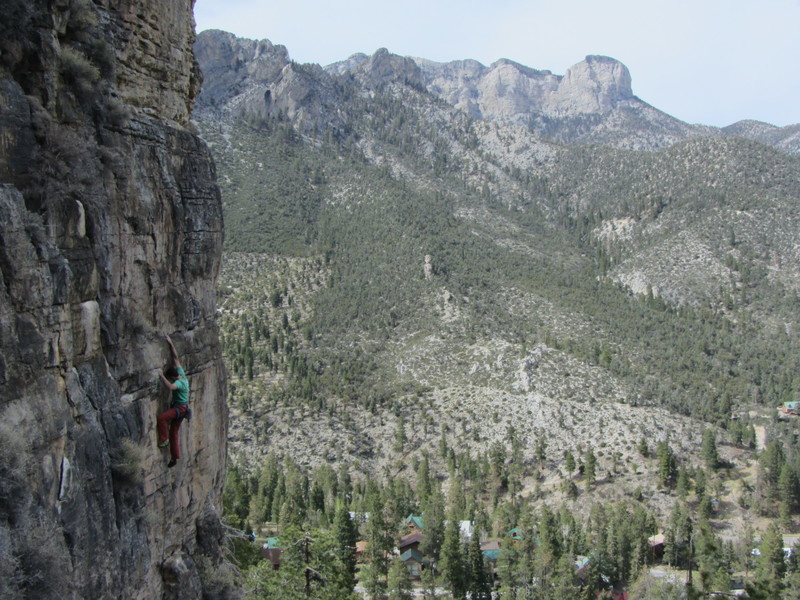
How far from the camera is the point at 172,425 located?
12891 millimetres

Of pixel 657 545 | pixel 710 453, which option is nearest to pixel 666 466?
pixel 710 453

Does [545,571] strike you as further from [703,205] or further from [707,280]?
[703,205]

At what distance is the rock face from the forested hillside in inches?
518

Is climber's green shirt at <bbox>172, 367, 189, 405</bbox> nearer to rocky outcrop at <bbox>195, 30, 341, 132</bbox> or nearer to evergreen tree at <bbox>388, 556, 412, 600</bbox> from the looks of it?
evergreen tree at <bbox>388, 556, 412, 600</bbox>

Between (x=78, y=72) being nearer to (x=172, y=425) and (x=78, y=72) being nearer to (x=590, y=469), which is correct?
(x=172, y=425)

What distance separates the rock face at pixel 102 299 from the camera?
887cm

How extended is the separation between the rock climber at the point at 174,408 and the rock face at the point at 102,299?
0.22 meters

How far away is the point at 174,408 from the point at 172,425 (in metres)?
0.46

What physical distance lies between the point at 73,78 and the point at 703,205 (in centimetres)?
12576

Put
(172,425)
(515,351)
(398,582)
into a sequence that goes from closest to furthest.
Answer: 1. (172,425)
2. (398,582)
3. (515,351)

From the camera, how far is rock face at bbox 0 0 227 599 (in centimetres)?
887

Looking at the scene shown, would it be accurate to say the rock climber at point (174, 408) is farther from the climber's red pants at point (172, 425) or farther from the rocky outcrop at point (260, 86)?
the rocky outcrop at point (260, 86)

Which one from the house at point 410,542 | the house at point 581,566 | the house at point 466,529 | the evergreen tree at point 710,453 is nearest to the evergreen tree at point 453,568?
the house at point 466,529

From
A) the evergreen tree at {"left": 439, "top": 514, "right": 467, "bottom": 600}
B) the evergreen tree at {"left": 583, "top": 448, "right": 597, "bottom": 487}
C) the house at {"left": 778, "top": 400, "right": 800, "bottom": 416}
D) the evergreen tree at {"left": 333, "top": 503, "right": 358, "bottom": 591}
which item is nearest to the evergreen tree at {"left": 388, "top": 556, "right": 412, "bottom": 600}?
the evergreen tree at {"left": 439, "top": 514, "right": 467, "bottom": 600}
